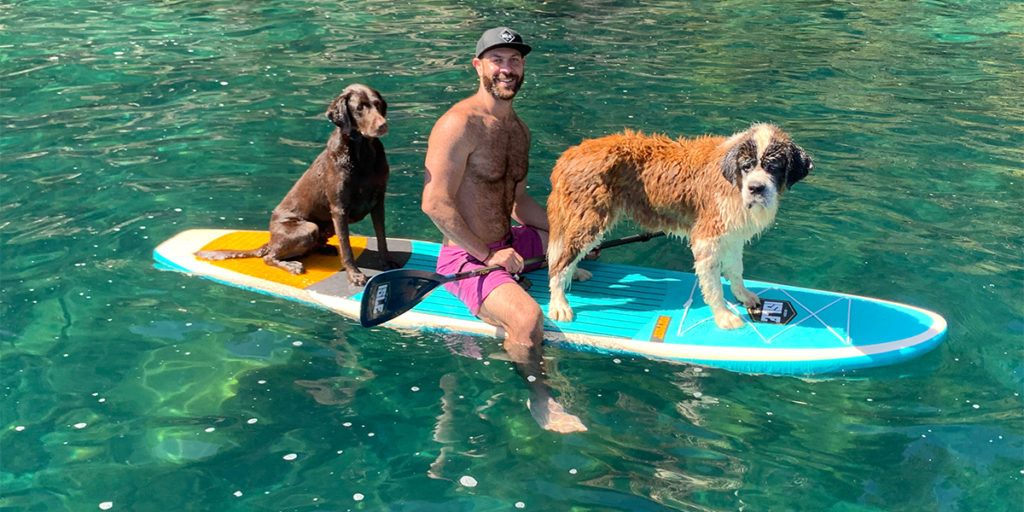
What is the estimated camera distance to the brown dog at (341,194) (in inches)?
250

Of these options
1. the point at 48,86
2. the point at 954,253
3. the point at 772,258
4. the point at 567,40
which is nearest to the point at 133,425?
the point at 772,258

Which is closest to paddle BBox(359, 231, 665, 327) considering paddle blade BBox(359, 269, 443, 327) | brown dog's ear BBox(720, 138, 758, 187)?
paddle blade BBox(359, 269, 443, 327)

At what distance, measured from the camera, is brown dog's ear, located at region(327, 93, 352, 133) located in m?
6.36

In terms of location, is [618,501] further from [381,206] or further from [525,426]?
[381,206]

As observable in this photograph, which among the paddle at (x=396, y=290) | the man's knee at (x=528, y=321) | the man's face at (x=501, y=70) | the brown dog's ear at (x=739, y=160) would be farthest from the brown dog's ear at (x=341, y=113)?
the brown dog's ear at (x=739, y=160)

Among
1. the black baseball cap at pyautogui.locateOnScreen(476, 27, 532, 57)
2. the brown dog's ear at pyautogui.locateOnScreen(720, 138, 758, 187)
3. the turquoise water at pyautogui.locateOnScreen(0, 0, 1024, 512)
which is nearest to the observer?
the turquoise water at pyautogui.locateOnScreen(0, 0, 1024, 512)

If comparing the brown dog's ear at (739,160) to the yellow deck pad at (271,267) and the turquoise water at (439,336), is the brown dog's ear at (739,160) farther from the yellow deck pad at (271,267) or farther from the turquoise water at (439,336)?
the yellow deck pad at (271,267)

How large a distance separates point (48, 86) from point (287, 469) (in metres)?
9.46

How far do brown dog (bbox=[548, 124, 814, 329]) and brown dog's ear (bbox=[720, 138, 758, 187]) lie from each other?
2.5 inches

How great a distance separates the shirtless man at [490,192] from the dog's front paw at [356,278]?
0.75m

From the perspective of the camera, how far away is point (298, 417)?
18.4 feet

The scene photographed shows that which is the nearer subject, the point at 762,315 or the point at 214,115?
the point at 762,315

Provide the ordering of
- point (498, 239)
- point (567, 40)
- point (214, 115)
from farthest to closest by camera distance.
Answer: point (567, 40) → point (214, 115) → point (498, 239)

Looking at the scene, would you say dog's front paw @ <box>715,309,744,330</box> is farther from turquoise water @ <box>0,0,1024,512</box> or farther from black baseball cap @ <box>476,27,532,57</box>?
black baseball cap @ <box>476,27,532,57</box>
